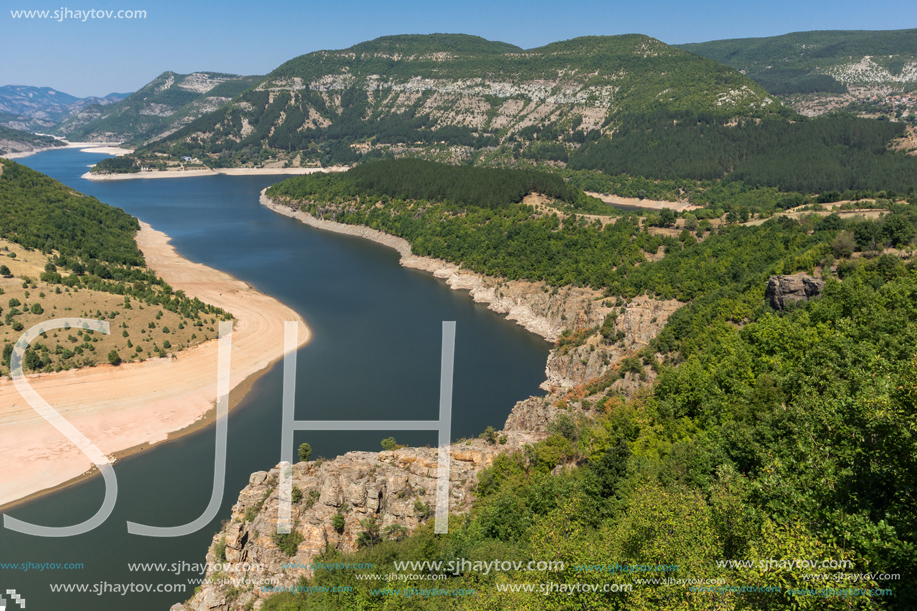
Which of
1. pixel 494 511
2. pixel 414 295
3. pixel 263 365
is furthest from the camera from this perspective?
pixel 414 295

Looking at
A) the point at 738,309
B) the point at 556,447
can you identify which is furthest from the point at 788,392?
the point at 738,309

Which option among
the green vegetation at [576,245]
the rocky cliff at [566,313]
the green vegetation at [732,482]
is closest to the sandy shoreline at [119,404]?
the rocky cliff at [566,313]

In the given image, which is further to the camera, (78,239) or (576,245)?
(78,239)

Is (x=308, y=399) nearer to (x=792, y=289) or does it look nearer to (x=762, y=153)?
(x=792, y=289)

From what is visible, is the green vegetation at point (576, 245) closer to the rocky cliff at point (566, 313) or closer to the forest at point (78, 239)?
the rocky cliff at point (566, 313)

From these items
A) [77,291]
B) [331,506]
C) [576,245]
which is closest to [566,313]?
[576,245]

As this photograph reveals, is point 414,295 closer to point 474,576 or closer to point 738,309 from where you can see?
point 738,309
